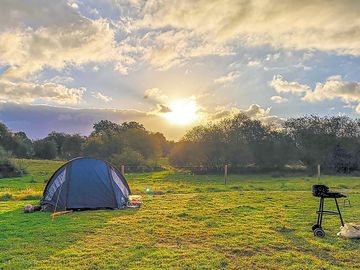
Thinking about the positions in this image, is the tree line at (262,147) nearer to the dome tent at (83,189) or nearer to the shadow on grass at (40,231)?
the dome tent at (83,189)

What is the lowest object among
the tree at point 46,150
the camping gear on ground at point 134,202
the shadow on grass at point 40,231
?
the shadow on grass at point 40,231

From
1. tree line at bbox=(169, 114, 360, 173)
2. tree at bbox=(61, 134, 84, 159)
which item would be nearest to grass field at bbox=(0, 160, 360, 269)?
tree line at bbox=(169, 114, 360, 173)

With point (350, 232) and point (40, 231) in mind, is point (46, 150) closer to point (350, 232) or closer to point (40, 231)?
point (40, 231)

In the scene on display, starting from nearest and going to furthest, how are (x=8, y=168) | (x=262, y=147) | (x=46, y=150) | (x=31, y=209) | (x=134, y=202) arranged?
1. (x=31, y=209)
2. (x=134, y=202)
3. (x=8, y=168)
4. (x=262, y=147)
5. (x=46, y=150)

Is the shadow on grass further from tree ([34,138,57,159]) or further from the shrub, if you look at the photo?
tree ([34,138,57,159])

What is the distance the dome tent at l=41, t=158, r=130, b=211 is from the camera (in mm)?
13625

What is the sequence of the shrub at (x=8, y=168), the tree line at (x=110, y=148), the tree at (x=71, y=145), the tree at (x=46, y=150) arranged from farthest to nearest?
the tree at (x=71, y=145), the tree at (x=46, y=150), the tree line at (x=110, y=148), the shrub at (x=8, y=168)

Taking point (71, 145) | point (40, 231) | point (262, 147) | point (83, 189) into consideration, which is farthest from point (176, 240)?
point (71, 145)

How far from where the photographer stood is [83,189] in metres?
14.0

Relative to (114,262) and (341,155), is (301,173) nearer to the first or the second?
(341,155)

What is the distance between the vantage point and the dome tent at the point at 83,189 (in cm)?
1362

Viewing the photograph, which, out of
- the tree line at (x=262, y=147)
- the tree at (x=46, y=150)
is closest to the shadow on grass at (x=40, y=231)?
the tree line at (x=262, y=147)

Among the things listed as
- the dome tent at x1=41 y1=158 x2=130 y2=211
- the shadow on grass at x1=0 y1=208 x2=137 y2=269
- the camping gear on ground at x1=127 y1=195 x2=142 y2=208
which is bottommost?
the shadow on grass at x1=0 y1=208 x2=137 y2=269

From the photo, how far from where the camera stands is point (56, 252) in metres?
7.69
